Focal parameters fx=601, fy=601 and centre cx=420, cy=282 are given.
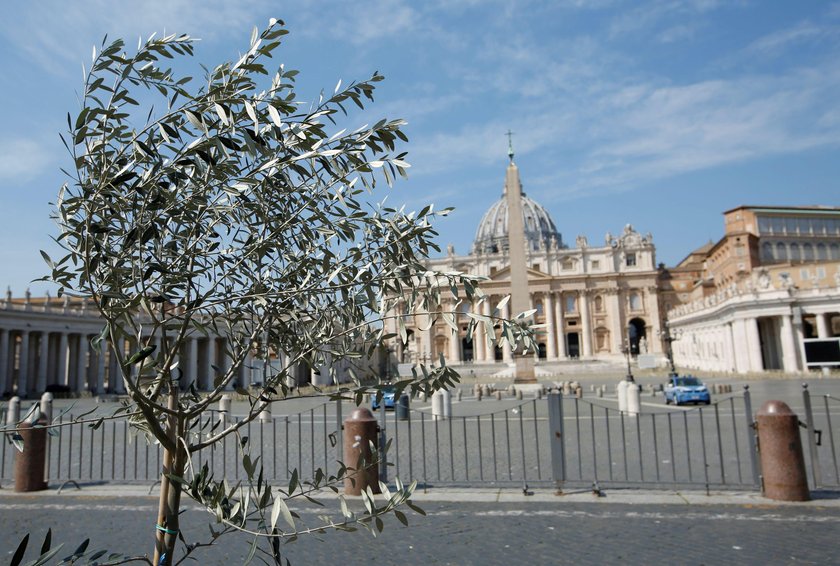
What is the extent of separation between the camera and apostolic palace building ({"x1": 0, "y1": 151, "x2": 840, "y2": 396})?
1636 inches

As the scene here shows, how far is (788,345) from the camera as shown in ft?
135

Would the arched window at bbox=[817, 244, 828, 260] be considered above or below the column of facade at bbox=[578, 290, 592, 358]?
above

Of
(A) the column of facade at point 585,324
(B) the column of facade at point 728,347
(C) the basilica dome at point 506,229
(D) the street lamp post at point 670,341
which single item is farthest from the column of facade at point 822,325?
(C) the basilica dome at point 506,229

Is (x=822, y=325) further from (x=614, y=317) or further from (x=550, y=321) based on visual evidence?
(x=614, y=317)

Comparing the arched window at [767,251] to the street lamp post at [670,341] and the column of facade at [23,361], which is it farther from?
the column of facade at [23,361]

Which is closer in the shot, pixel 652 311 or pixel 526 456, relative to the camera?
pixel 526 456

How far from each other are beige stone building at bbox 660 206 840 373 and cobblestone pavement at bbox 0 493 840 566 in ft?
133

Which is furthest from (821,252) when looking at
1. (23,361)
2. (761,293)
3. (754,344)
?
(23,361)

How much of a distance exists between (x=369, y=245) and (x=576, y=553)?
3546 millimetres

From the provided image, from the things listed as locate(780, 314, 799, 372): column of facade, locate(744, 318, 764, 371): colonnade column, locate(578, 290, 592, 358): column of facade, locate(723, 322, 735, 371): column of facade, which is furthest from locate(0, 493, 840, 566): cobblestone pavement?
locate(578, 290, 592, 358): column of facade

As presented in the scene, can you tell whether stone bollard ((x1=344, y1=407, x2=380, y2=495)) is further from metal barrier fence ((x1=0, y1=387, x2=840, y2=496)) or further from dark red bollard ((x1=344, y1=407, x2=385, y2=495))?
metal barrier fence ((x1=0, y1=387, x2=840, y2=496))

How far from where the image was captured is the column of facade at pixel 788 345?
40.7 meters

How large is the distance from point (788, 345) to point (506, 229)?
7199cm

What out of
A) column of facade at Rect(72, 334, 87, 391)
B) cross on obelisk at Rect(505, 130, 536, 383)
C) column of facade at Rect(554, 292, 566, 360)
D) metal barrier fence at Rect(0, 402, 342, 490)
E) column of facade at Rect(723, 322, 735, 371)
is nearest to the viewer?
metal barrier fence at Rect(0, 402, 342, 490)
